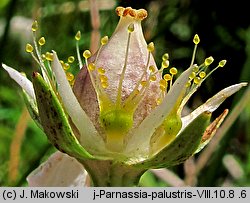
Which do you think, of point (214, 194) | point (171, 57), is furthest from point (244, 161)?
point (214, 194)

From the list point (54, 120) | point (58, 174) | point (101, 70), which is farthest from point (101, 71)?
point (58, 174)

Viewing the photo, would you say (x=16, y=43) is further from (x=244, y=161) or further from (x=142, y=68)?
(x=142, y=68)

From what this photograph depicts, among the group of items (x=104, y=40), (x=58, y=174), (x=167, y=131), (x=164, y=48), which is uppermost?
(x=104, y=40)

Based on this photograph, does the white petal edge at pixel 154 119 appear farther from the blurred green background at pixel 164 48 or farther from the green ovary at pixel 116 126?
the blurred green background at pixel 164 48

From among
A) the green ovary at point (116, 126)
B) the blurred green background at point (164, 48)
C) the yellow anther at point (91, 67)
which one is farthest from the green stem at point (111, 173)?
the blurred green background at point (164, 48)

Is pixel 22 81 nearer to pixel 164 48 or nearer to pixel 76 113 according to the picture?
pixel 76 113

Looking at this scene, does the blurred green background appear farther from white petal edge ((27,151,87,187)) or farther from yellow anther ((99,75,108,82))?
yellow anther ((99,75,108,82))
